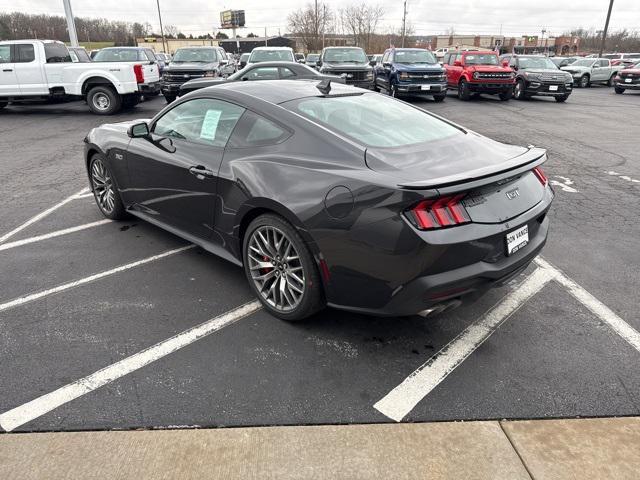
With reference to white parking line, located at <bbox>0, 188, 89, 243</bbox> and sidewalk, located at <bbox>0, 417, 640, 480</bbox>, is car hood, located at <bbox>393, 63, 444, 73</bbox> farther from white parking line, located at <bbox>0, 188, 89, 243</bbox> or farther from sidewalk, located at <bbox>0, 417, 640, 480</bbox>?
sidewalk, located at <bbox>0, 417, 640, 480</bbox>

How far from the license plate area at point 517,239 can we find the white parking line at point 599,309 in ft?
2.98

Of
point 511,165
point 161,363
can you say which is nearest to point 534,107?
point 511,165

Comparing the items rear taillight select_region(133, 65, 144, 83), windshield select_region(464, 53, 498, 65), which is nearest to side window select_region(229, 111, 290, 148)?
rear taillight select_region(133, 65, 144, 83)

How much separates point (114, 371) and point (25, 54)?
13.9 m

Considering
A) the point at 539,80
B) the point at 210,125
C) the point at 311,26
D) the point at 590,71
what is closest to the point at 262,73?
the point at 210,125

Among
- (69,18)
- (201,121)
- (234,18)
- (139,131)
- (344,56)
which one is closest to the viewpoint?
(201,121)

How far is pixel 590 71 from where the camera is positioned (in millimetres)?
27234

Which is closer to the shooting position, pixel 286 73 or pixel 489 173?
pixel 489 173

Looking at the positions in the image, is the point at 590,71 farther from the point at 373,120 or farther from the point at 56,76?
the point at 373,120

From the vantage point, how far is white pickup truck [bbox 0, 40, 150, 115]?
13109mm

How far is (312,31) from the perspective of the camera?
197 feet

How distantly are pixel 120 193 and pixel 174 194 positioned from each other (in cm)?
117

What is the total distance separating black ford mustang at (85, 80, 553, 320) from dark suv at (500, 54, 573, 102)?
16425 millimetres

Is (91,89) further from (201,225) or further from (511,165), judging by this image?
(511,165)
